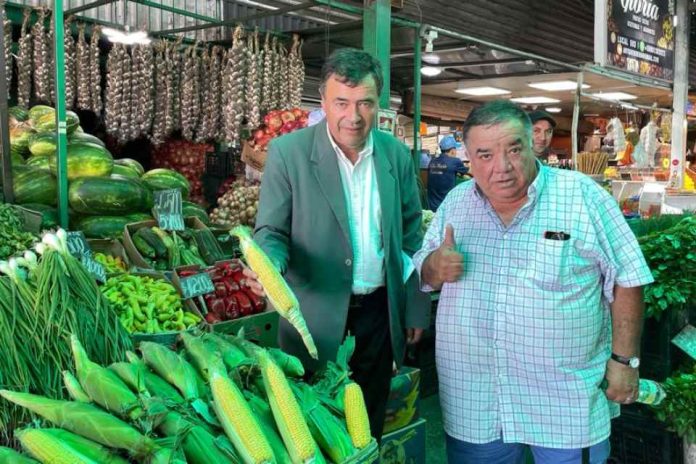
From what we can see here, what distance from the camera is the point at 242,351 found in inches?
83.0

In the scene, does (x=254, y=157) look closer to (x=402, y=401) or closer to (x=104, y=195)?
(x=104, y=195)

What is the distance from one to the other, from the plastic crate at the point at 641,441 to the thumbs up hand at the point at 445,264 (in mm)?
1952

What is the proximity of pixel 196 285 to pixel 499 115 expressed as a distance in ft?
6.57

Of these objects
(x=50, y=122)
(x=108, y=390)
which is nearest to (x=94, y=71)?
(x=50, y=122)

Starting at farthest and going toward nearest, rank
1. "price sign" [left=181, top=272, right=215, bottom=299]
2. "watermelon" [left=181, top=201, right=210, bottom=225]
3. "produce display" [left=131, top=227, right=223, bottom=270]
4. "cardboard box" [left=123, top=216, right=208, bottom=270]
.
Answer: "watermelon" [left=181, top=201, right=210, bottom=225], "produce display" [left=131, top=227, right=223, bottom=270], "cardboard box" [left=123, top=216, right=208, bottom=270], "price sign" [left=181, top=272, right=215, bottom=299]

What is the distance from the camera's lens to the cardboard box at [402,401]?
3.28 m

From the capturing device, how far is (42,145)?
4879 millimetres

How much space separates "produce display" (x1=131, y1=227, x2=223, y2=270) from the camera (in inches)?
165

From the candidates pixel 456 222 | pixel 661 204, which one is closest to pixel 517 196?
pixel 456 222

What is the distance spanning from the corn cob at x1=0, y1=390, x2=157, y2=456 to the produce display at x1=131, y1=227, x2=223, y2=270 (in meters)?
2.29

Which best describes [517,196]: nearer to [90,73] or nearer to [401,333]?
[401,333]

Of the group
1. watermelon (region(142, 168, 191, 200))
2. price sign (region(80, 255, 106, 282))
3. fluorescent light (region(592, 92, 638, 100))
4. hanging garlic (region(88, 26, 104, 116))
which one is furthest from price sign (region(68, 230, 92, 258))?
fluorescent light (region(592, 92, 638, 100))

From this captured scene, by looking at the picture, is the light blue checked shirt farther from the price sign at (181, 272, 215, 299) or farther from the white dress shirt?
the price sign at (181, 272, 215, 299)

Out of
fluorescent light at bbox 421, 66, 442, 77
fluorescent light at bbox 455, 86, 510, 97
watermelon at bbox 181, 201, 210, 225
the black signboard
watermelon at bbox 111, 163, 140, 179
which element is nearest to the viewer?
watermelon at bbox 111, 163, 140, 179
